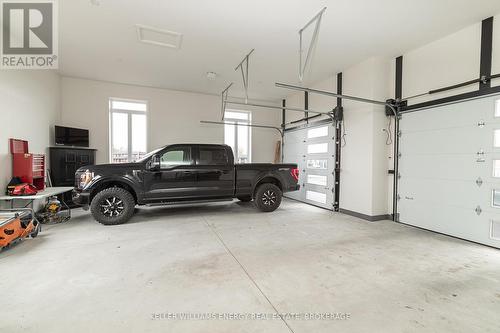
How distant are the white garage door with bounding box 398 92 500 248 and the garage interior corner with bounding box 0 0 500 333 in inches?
1.0

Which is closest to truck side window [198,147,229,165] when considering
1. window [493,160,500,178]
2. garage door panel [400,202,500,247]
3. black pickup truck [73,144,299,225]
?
black pickup truck [73,144,299,225]

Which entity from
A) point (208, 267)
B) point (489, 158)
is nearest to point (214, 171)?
point (208, 267)

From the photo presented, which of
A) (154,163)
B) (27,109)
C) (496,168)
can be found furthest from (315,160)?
(27,109)

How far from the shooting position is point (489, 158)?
351 centimetres

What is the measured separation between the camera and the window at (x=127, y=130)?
698 centimetres

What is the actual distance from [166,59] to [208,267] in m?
4.72

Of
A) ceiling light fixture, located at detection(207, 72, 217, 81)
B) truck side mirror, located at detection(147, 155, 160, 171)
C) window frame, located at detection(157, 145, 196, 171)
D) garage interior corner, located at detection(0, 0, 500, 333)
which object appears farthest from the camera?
ceiling light fixture, located at detection(207, 72, 217, 81)

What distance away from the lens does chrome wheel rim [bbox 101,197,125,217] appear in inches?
171

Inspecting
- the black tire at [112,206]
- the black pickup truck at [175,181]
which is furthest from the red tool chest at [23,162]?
the black tire at [112,206]

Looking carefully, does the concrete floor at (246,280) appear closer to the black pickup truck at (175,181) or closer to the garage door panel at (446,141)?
the black pickup truck at (175,181)

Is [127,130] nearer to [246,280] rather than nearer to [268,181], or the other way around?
[268,181]

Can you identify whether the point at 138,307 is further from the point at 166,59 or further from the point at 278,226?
the point at 166,59

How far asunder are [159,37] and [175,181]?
2.87 m

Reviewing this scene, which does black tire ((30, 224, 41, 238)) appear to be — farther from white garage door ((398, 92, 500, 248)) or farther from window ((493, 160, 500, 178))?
window ((493, 160, 500, 178))
